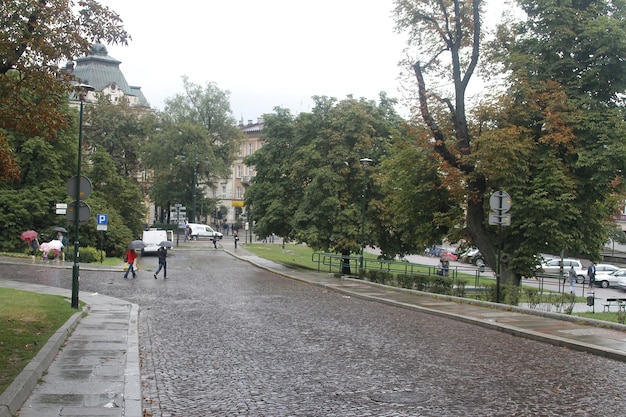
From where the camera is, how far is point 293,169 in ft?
131

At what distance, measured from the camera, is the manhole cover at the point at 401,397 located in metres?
8.51

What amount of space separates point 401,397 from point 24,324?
835cm

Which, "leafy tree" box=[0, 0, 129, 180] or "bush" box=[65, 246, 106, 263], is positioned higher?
"leafy tree" box=[0, 0, 129, 180]

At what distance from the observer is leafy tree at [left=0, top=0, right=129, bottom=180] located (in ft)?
34.4

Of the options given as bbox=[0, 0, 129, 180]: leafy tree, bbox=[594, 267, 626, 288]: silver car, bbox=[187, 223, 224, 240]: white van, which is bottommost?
bbox=[594, 267, 626, 288]: silver car

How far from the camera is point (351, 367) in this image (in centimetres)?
1070

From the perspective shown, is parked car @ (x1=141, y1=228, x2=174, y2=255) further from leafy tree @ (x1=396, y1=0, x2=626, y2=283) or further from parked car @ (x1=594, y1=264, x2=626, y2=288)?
parked car @ (x1=594, y1=264, x2=626, y2=288)

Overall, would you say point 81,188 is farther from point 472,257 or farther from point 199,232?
point 199,232

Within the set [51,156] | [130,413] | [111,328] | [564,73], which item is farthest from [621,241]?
[130,413]

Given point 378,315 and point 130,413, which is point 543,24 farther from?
point 130,413

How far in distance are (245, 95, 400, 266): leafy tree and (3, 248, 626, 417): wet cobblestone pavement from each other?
18.4 metres

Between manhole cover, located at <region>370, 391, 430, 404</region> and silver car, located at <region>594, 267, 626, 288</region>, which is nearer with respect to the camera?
manhole cover, located at <region>370, 391, 430, 404</region>

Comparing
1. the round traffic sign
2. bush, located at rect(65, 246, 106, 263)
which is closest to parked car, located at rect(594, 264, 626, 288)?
bush, located at rect(65, 246, 106, 263)

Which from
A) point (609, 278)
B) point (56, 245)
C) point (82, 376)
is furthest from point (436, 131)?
point (609, 278)
